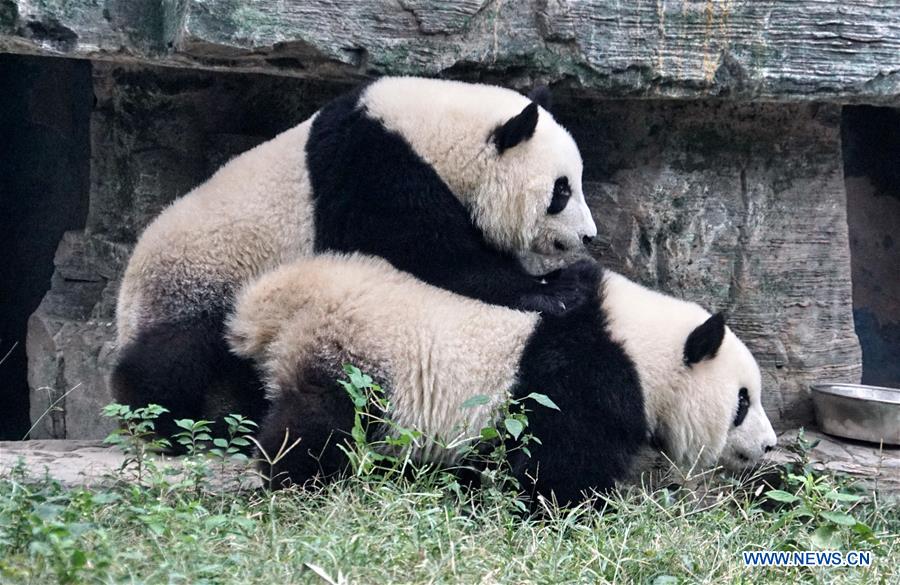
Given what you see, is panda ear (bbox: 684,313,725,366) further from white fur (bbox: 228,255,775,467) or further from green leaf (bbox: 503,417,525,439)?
green leaf (bbox: 503,417,525,439)

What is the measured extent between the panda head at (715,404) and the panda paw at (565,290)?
0.51 metres

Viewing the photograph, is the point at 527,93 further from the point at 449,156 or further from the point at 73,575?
the point at 73,575

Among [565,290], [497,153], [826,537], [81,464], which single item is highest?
[497,153]

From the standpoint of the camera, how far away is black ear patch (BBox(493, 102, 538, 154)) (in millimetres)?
5296

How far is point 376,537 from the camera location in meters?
4.00

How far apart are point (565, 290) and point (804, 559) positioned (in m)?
1.56

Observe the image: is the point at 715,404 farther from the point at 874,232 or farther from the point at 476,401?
the point at 874,232

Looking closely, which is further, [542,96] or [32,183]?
[32,183]

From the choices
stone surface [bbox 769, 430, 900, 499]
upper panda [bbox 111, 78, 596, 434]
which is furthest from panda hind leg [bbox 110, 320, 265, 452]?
stone surface [bbox 769, 430, 900, 499]

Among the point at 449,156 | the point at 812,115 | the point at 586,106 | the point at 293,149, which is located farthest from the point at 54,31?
the point at 812,115

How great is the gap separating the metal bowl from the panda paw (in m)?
1.65

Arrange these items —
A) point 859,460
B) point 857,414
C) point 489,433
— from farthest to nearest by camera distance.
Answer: point 857,414 → point 859,460 → point 489,433

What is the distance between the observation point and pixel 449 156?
547 cm

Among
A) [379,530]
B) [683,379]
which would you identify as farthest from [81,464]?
[683,379]
